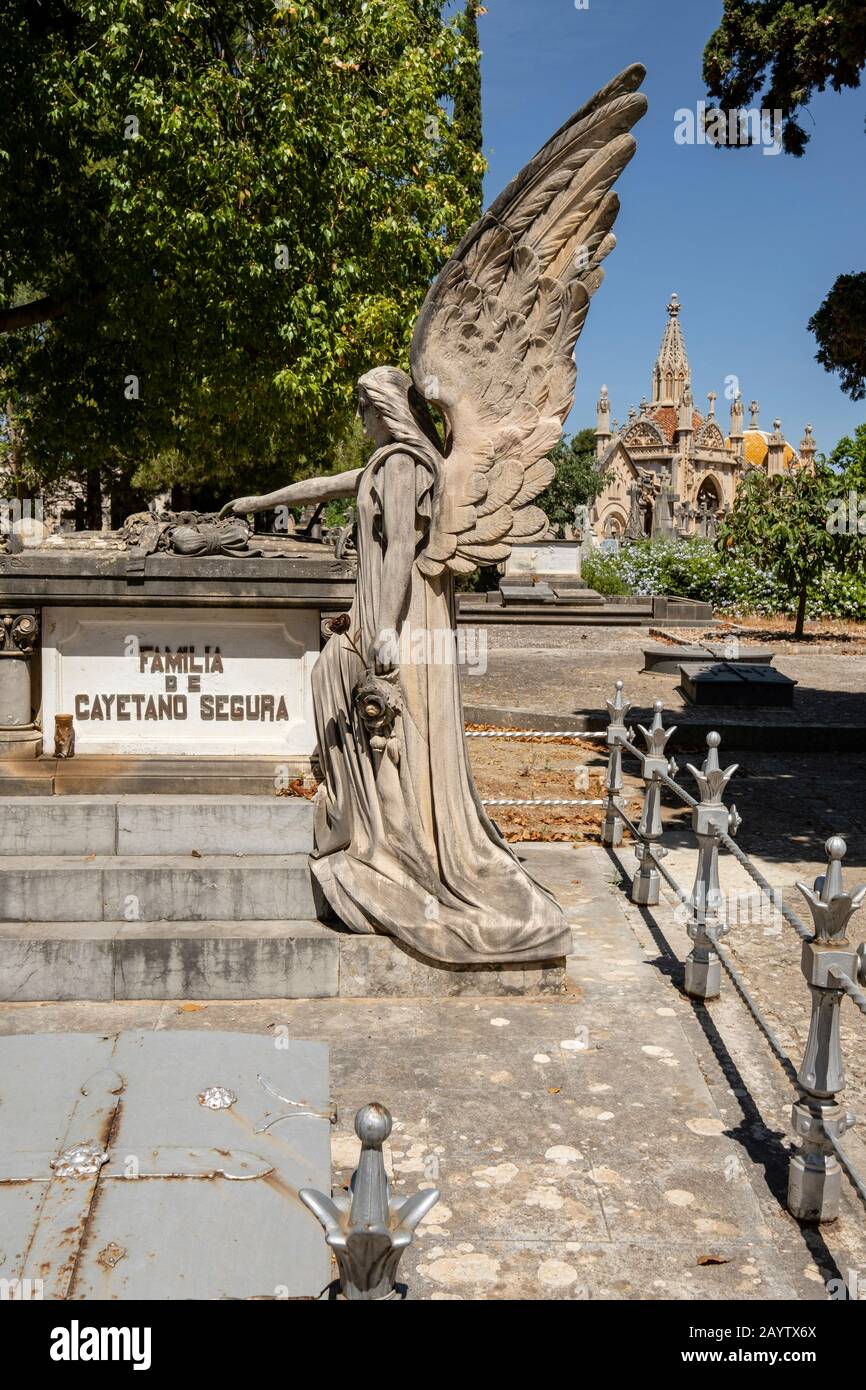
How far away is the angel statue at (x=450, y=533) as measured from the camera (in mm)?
5461

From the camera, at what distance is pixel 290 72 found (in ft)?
45.9

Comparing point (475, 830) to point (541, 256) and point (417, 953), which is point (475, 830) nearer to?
point (417, 953)

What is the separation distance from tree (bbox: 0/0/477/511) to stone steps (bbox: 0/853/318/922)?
9807 mm

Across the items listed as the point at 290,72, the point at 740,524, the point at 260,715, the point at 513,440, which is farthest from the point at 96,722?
the point at 740,524

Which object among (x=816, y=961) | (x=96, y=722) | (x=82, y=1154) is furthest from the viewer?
Answer: (x=96, y=722)

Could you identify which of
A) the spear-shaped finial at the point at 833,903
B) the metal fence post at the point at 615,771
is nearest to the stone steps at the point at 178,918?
the spear-shaped finial at the point at 833,903

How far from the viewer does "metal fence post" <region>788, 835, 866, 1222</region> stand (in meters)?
3.88

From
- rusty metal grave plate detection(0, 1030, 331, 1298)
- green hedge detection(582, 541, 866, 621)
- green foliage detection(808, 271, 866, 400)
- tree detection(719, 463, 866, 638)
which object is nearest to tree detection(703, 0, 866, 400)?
green foliage detection(808, 271, 866, 400)

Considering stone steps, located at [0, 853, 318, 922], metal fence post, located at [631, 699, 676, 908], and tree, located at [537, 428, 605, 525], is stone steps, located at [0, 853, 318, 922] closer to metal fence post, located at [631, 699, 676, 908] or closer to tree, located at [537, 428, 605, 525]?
metal fence post, located at [631, 699, 676, 908]

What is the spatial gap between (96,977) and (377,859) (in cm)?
140

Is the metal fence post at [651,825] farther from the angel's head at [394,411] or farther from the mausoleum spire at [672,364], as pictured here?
the mausoleum spire at [672,364]

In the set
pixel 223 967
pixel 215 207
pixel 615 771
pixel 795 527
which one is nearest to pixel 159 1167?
pixel 223 967

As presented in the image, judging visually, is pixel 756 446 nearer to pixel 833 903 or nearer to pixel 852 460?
pixel 852 460

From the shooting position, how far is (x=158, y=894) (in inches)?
230
